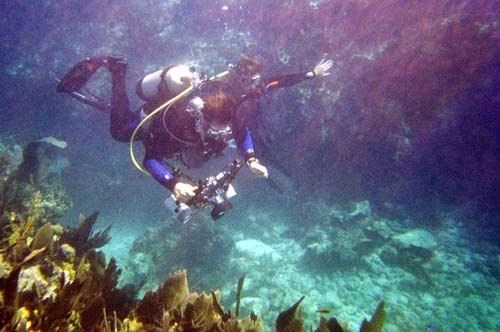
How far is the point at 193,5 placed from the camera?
38.4 feet

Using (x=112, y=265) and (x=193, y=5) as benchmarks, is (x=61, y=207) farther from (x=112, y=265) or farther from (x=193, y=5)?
(x=193, y=5)

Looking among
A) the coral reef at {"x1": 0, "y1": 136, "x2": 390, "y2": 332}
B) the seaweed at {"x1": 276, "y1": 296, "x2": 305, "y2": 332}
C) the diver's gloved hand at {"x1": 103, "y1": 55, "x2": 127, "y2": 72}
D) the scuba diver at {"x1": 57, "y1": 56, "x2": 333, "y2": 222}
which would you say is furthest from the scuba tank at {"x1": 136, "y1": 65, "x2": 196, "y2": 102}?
the seaweed at {"x1": 276, "y1": 296, "x2": 305, "y2": 332}

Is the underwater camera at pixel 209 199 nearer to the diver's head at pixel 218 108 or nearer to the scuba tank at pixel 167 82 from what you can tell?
the diver's head at pixel 218 108

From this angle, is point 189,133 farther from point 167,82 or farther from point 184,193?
point 167,82

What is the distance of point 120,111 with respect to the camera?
19.5 feet

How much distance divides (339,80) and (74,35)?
36.5ft

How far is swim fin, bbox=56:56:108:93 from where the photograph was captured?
20.3 ft

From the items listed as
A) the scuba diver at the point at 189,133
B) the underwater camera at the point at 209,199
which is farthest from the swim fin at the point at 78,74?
the underwater camera at the point at 209,199

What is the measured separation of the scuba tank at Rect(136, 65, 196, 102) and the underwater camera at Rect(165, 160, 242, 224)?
1.75 metres

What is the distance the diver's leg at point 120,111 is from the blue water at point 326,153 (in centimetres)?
372

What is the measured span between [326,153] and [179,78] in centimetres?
665

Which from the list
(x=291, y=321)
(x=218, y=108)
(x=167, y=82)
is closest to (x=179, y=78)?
(x=167, y=82)

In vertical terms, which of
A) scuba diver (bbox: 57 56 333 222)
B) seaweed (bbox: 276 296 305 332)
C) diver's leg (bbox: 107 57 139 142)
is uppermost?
diver's leg (bbox: 107 57 139 142)

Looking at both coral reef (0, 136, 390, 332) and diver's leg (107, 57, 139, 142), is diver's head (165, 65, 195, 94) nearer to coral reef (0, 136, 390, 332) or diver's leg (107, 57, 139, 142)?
diver's leg (107, 57, 139, 142)
